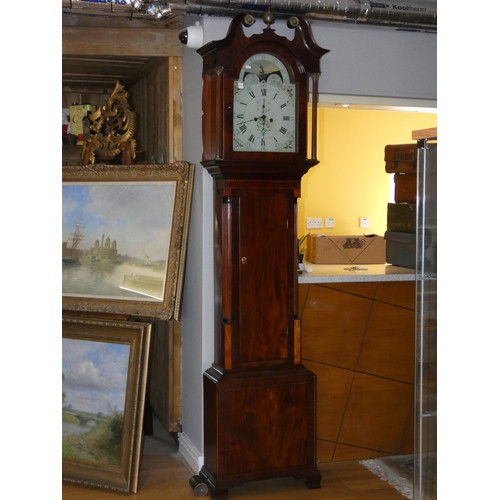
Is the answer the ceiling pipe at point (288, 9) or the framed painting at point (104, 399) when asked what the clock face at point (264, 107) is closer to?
the ceiling pipe at point (288, 9)

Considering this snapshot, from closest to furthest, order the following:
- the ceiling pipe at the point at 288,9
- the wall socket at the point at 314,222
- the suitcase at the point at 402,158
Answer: the ceiling pipe at the point at 288,9
the suitcase at the point at 402,158
the wall socket at the point at 314,222

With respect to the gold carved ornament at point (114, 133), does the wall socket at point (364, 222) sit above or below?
below

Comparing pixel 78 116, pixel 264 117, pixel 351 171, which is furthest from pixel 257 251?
pixel 351 171

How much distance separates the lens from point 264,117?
4129mm

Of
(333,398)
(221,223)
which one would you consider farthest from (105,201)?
(333,398)

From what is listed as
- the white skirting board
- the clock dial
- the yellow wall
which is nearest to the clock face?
the clock dial

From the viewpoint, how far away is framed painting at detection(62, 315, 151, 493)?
14.3 feet

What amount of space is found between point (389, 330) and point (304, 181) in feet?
10.0

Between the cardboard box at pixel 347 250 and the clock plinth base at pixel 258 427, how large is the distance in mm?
Answer: 1251

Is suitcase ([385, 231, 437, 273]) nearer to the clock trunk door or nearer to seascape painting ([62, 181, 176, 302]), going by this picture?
the clock trunk door

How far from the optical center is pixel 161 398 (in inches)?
216

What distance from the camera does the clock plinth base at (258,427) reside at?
4.08 metres

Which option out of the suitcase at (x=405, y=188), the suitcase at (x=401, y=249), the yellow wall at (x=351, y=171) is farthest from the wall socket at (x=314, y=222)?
the suitcase at (x=405, y=188)
